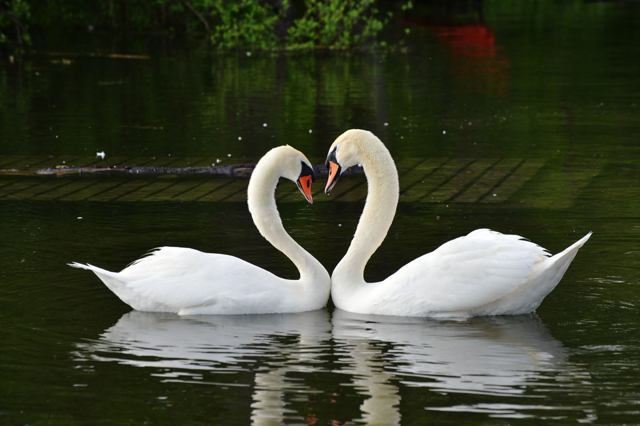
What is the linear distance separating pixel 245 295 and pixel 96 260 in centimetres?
185

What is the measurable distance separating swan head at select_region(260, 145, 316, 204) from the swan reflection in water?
3.05 ft

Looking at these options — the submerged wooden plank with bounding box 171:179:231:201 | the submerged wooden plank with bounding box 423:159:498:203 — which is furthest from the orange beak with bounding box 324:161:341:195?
Answer: the submerged wooden plank with bounding box 171:179:231:201

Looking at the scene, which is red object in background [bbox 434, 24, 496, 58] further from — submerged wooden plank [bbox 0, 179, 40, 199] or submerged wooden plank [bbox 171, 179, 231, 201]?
submerged wooden plank [bbox 0, 179, 40, 199]

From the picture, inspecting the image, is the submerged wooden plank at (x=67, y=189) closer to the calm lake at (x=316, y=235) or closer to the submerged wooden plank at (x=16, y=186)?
the calm lake at (x=316, y=235)

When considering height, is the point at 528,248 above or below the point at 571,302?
above

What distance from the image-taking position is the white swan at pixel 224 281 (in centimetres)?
642

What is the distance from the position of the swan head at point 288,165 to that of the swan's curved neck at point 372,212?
1.29ft

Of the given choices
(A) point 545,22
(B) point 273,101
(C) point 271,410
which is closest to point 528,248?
(C) point 271,410

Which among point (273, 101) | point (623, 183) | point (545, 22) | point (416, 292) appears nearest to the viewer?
point (416, 292)

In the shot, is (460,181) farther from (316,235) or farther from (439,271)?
(439,271)

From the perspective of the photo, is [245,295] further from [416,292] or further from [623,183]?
[623,183]

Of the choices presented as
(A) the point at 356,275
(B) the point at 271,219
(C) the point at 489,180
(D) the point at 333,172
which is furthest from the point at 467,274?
(C) the point at 489,180

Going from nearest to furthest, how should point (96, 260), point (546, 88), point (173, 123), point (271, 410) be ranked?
point (271, 410) < point (96, 260) < point (173, 123) < point (546, 88)

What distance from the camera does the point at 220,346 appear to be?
230 inches
